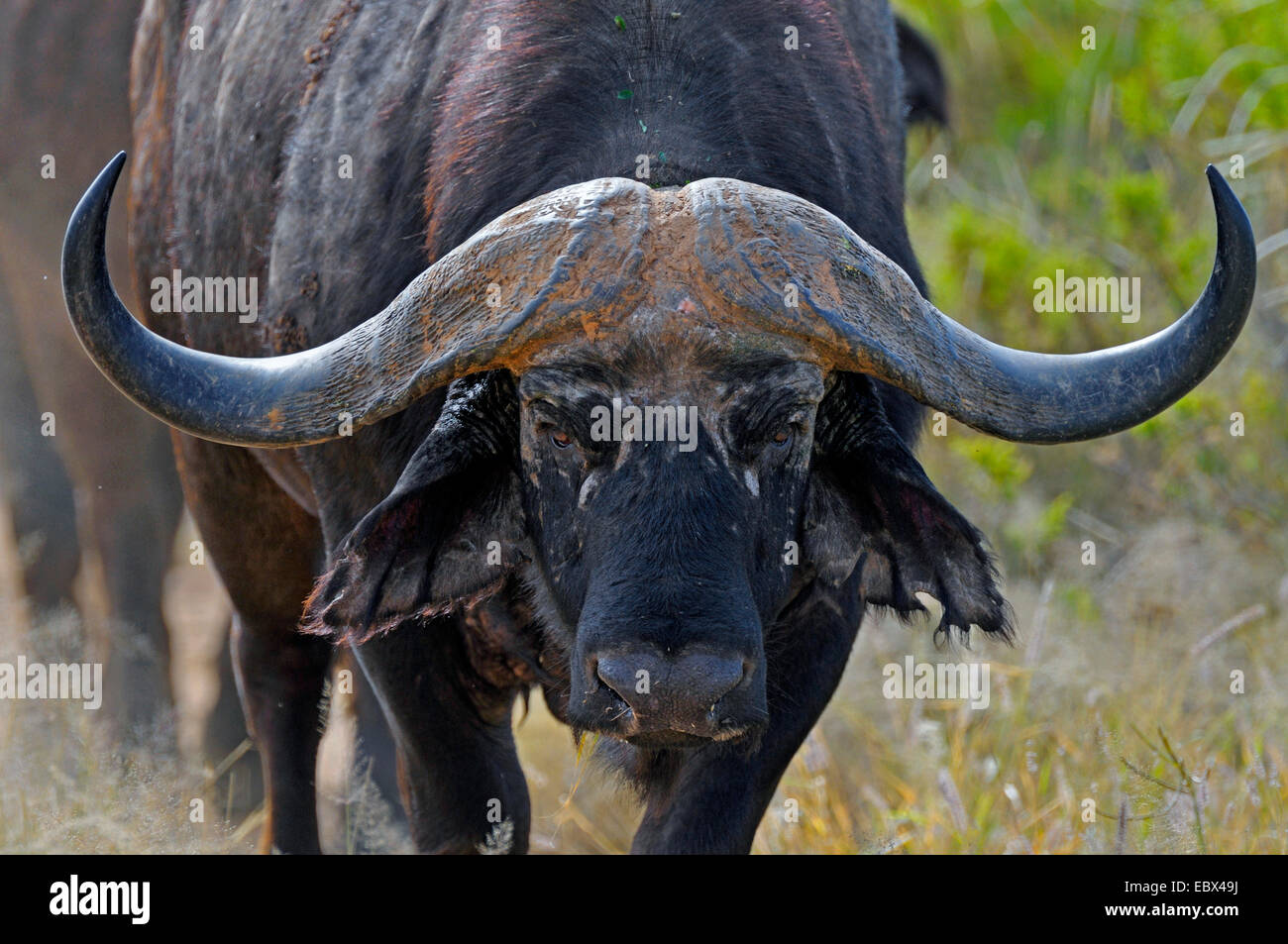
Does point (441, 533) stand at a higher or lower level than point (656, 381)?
lower

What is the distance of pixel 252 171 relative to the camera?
192 inches

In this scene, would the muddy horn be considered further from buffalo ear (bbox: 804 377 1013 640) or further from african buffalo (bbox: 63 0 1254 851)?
buffalo ear (bbox: 804 377 1013 640)

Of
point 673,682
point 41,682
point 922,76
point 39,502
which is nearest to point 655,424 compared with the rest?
point 673,682

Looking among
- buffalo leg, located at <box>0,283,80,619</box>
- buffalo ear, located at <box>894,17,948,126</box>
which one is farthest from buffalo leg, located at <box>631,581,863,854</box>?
buffalo leg, located at <box>0,283,80,619</box>

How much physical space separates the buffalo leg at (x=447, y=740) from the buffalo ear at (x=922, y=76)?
10.4ft

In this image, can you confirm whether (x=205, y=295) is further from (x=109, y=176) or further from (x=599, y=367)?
A: (x=599, y=367)

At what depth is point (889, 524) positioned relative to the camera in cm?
388

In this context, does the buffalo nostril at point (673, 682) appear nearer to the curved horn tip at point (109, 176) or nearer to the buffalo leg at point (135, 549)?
the curved horn tip at point (109, 176)

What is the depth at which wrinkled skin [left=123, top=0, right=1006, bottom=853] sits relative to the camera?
3.40 m

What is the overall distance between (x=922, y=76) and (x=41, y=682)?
3858mm

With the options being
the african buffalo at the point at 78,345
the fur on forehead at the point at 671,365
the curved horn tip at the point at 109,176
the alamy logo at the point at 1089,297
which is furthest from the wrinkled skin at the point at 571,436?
the african buffalo at the point at 78,345
